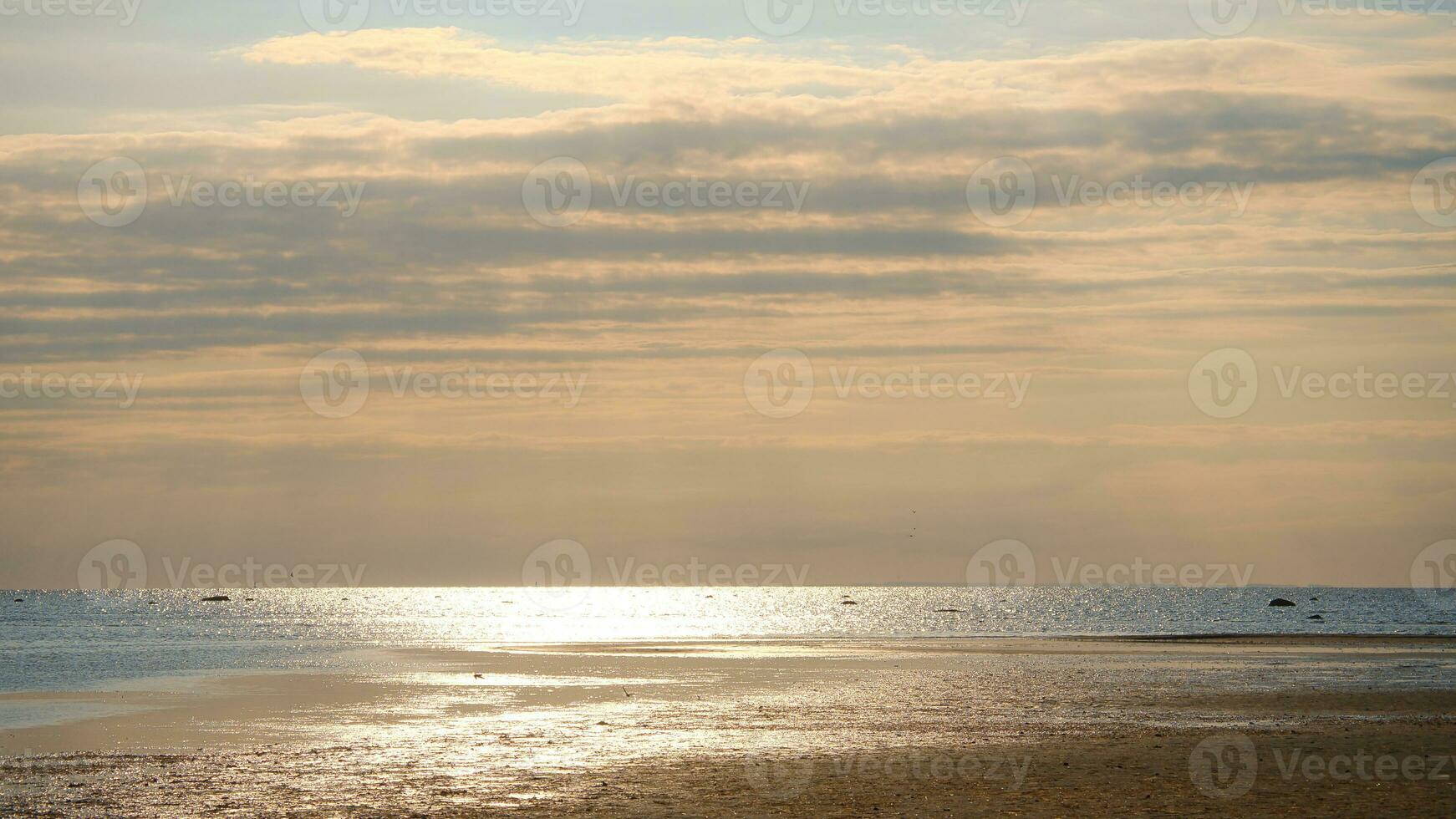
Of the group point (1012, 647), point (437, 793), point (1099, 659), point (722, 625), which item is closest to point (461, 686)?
point (437, 793)

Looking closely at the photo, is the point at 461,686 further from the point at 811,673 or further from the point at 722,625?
the point at 722,625

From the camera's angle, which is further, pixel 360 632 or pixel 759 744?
pixel 360 632

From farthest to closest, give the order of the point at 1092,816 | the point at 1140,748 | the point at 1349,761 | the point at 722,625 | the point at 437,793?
the point at 722,625, the point at 1140,748, the point at 1349,761, the point at 437,793, the point at 1092,816

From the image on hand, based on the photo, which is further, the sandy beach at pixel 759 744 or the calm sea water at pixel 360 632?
the calm sea water at pixel 360 632

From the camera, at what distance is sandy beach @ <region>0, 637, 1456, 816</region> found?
82.3 feet

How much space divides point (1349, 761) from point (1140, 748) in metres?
4.76

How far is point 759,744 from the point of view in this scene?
33688 millimetres

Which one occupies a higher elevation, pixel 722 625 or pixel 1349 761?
pixel 722 625

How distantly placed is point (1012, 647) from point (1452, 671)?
28.7m

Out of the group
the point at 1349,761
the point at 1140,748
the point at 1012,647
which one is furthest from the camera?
the point at 1012,647

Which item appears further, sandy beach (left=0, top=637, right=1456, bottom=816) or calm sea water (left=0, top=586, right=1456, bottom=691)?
calm sea water (left=0, top=586, right=1456, bottom=691)

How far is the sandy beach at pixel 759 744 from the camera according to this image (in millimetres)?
25094

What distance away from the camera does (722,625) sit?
5581 inches

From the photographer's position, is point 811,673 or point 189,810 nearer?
point 189,810
